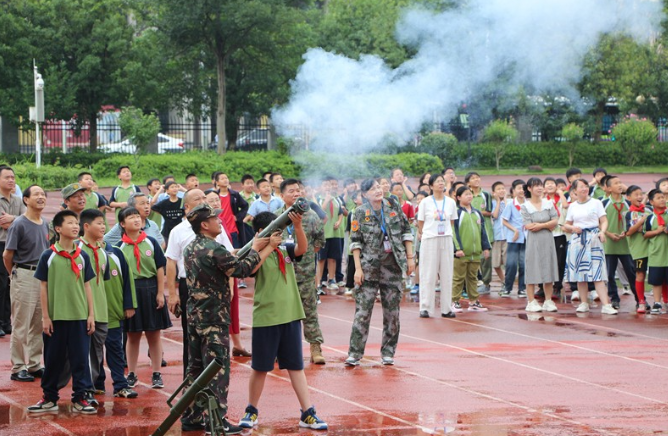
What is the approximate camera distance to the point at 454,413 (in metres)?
8.15

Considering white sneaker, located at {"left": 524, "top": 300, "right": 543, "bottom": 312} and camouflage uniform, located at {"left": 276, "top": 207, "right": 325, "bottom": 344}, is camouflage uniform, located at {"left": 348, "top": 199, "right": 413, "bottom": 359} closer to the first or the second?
camouflage uniform, located at {"left": 276, "top": 207, "right": 325, "bottom": 344}

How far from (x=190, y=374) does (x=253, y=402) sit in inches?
22.3

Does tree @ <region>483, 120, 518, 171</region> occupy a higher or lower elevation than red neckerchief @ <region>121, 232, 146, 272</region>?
higher

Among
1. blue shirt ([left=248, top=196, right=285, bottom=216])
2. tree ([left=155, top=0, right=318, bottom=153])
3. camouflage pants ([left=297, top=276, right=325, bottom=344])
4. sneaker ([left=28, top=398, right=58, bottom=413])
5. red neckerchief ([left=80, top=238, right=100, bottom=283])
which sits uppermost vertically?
tree ([left=155, top=0, right=318, bottom=153])

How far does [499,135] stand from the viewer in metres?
38.7

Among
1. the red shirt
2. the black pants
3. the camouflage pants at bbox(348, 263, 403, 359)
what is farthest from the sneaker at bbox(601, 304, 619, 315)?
the red shirt

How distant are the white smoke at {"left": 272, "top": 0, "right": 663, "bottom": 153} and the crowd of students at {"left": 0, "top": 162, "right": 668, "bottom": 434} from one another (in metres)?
5.36

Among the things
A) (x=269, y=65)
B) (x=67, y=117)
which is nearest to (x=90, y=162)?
(x=67, y=117)

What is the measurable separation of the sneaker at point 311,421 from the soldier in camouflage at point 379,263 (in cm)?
241

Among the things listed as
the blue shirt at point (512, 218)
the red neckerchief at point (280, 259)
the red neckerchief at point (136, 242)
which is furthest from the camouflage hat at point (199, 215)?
the blue shirt at point (512, 218)

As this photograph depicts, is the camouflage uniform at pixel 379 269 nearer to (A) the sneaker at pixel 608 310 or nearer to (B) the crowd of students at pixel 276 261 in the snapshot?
(B) the crowd of students at pixel 276 261

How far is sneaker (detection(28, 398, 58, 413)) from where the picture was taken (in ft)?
26.5

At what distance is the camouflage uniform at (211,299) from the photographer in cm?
731

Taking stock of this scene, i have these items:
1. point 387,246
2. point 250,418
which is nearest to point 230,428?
point 250,418
